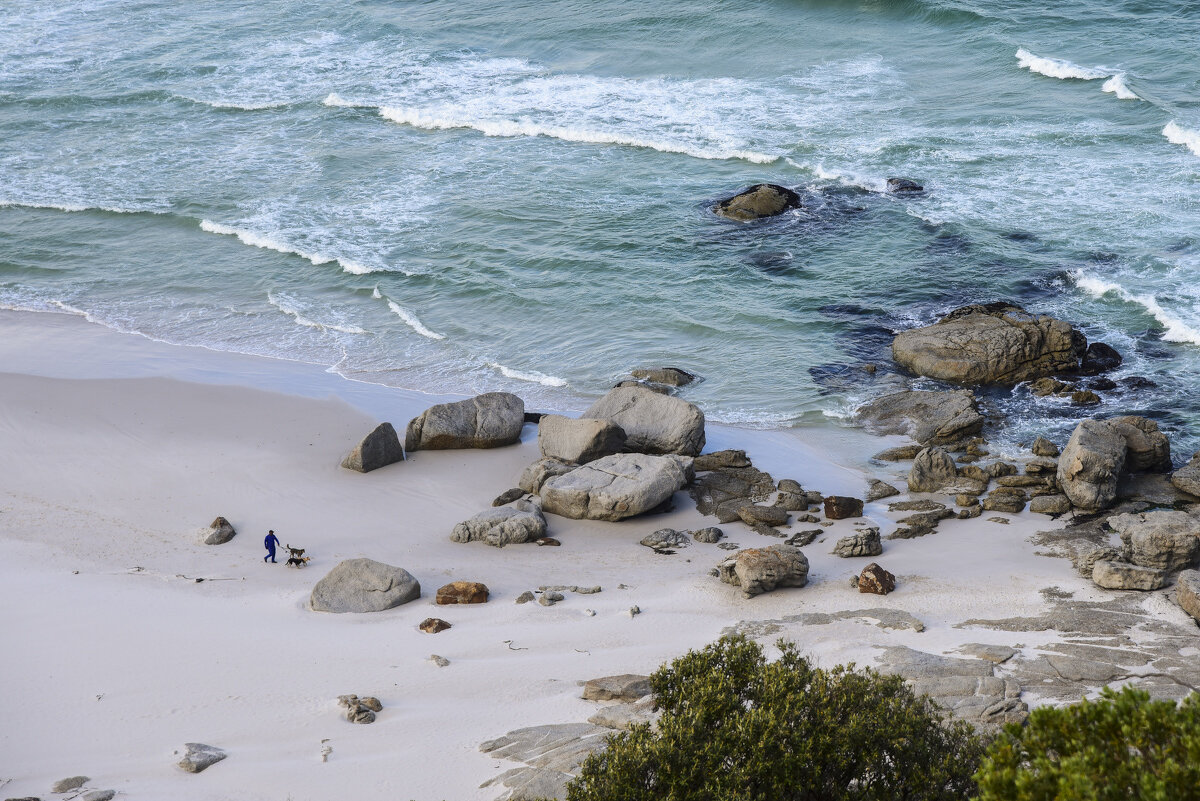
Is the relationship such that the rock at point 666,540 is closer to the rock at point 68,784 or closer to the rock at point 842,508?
the rock at point 842,508

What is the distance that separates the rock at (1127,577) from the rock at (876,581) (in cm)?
278

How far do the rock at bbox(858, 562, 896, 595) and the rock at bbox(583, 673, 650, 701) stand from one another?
13.2 feet

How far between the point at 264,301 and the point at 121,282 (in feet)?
15.1

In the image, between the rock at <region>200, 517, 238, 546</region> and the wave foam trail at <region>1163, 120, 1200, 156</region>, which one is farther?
the wave foam trail at <region>1163, 120, 1200, 156</region>

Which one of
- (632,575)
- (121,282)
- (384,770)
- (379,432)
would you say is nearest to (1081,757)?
(384,770)

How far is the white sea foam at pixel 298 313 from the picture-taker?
1038 inches

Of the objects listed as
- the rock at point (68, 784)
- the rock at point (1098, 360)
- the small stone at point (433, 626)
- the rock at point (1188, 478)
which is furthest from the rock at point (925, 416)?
the rock at point (68, 784)

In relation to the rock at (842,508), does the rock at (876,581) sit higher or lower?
higher

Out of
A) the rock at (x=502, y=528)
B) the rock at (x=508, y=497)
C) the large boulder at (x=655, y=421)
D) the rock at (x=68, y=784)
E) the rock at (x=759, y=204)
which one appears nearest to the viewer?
the rock at (x=68, y=784)

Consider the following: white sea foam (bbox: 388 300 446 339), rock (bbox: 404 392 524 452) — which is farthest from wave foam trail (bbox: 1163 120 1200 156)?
rock (bbox: 404 392 524 452)

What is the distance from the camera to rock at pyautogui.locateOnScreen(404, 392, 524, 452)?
20.1m

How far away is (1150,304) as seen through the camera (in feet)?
78.1

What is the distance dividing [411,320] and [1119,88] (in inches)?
976

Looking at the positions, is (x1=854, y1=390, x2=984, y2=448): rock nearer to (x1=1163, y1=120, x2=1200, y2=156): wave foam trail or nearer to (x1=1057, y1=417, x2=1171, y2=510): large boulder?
(x1=1057, y1=417, x2=1171, y2=510): large boulder
